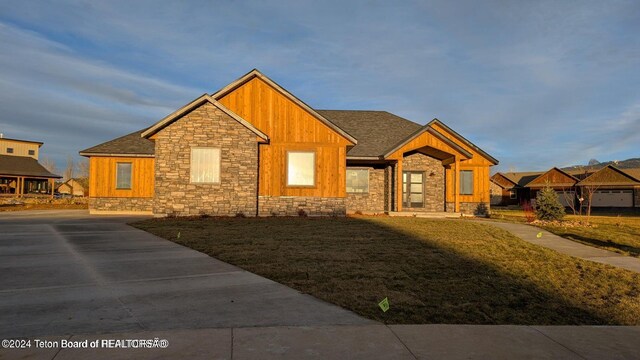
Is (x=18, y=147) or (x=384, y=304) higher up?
(x=18, y=147)

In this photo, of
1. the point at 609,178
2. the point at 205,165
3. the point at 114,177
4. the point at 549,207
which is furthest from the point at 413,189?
the point at 609,178

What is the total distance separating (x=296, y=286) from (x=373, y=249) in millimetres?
4174

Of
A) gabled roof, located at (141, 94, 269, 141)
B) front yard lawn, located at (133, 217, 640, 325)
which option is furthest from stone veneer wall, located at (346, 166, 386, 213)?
front yard lawn, located at (133, 217, 640, 325)

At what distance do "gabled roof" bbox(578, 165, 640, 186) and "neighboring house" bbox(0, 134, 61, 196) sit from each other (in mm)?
59642

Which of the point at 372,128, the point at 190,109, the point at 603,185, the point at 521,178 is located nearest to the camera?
the point at 190,109

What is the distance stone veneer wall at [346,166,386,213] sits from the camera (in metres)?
23.1

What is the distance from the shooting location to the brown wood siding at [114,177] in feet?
75.2

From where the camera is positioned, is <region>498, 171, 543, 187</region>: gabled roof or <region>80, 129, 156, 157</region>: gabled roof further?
<region>498, 171, 543, 187</region>: gabled roof

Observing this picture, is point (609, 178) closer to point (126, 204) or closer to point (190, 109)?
point (190, 109)

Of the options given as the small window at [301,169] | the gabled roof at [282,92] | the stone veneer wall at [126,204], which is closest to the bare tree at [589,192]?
the gabled roof at [282,92]

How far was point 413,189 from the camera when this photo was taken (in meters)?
24.3

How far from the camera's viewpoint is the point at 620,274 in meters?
8.33

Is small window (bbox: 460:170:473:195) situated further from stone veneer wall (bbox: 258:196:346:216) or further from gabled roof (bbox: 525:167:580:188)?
gabled roof (bbox: 525:167:580:188)

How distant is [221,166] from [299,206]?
3.96 m
